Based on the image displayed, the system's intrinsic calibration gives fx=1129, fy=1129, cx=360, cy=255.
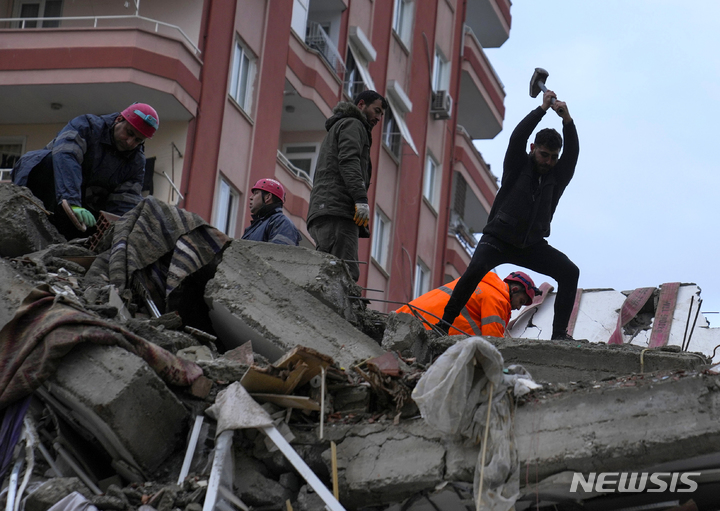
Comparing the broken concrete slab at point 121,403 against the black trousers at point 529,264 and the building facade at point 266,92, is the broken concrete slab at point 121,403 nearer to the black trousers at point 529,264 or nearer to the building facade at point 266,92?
the black trousers at point 529,264

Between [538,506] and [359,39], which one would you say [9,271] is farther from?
[359,39]

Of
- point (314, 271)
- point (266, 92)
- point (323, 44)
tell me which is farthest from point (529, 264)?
point (323, 44)

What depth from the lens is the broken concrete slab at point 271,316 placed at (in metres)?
6.64

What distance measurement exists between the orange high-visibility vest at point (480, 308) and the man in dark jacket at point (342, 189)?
0.67m

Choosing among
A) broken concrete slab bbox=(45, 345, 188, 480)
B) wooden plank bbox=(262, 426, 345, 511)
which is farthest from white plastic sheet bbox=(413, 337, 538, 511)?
broken concrete slab bbox=(45, 345, 188, 480)

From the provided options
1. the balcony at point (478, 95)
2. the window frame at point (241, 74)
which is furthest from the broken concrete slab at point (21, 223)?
the balcony at point (478, 95)

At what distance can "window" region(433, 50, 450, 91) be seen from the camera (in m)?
26.8

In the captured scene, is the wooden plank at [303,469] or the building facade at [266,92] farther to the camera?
the building facade at [266,92]

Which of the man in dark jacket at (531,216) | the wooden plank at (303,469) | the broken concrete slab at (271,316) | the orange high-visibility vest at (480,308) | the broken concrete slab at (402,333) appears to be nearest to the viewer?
the wooden plank at (303,469)

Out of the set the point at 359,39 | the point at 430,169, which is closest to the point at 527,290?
the point at 359,39

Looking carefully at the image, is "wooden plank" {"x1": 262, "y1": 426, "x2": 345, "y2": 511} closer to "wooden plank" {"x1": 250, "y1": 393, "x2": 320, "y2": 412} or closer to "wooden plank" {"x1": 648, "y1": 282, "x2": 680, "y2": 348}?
"wooden plank" {"x1": 250, "y1": 393, "x2": 320, "y2": 412}

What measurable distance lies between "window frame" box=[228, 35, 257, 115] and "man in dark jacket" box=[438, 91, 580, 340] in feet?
34.9

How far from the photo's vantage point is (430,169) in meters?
26.4

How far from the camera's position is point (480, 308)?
27.4 feet
